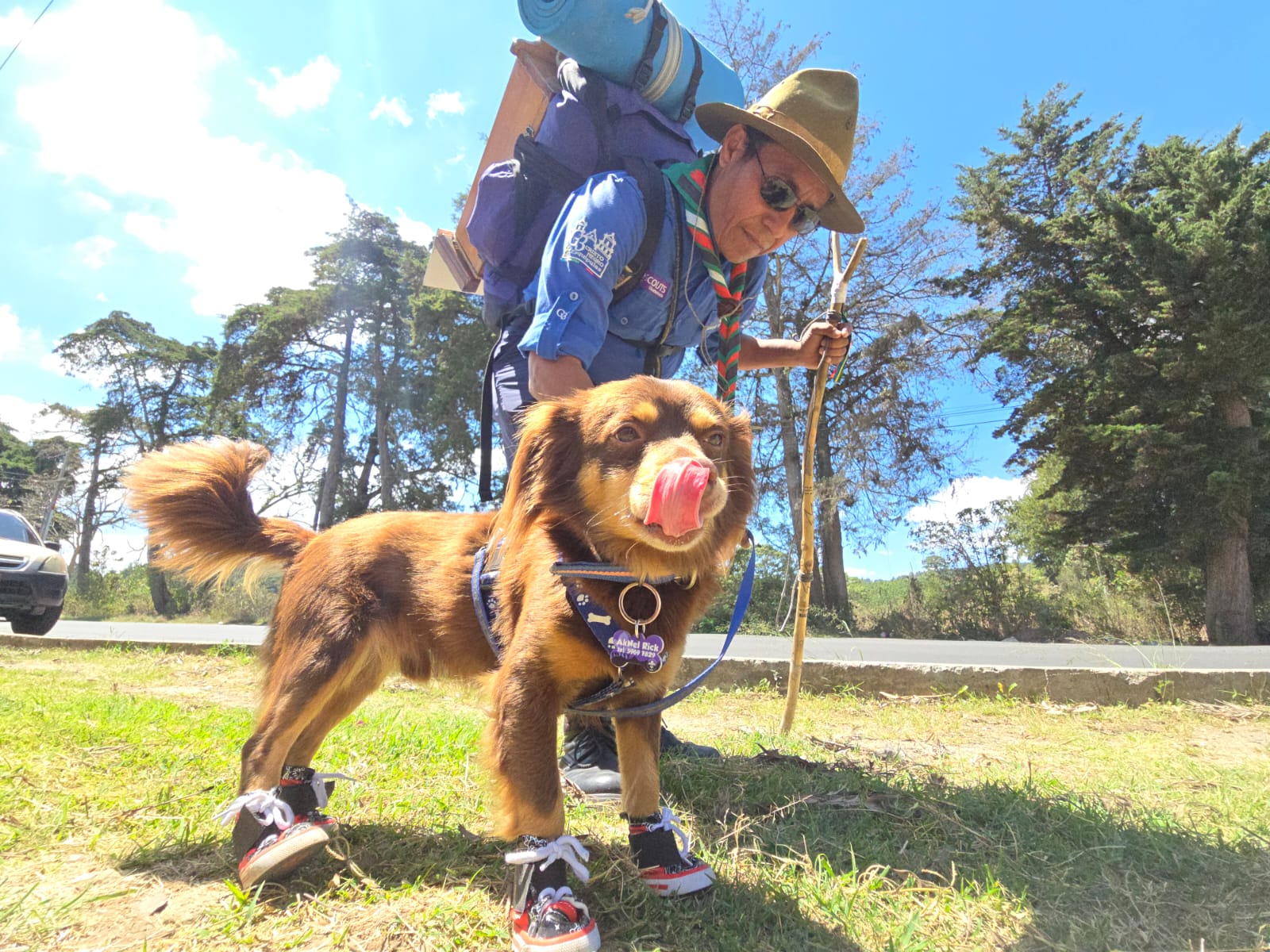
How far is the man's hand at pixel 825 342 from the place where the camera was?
3.01 meters

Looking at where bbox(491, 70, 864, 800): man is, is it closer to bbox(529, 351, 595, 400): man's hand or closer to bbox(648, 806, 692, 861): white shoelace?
bbox(529, 351, 595, 400): man's hand

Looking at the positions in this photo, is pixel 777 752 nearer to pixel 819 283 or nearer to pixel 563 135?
pixel 563 135

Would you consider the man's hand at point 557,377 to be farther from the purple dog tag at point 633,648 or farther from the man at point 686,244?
the purple dog tag at point 633,648

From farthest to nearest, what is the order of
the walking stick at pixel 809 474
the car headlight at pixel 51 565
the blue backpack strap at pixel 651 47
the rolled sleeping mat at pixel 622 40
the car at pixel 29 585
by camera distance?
the car headlight at pixel 51 565
the car at pixel 29 585
the walking stick at pixel 809 474
the blue backpack strap at pixel 651 47
the rolled sleeping mat at pixel 622 40

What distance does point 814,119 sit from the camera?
98.5 inches

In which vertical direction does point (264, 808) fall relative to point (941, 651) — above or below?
above

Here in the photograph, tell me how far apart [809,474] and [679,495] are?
81.9 inches

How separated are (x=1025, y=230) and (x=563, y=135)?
1797cm

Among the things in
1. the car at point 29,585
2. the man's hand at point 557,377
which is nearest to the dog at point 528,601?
the man's hand at point 557,377

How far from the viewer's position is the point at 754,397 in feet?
51.8

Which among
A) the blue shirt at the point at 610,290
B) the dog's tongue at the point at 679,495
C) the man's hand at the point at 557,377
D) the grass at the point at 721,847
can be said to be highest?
the blue shirt at the point at 610,290

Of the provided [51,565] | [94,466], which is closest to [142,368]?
[94,466]

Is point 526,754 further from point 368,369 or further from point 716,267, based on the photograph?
point 368,369

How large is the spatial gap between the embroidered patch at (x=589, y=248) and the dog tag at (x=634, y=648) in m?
1.16
